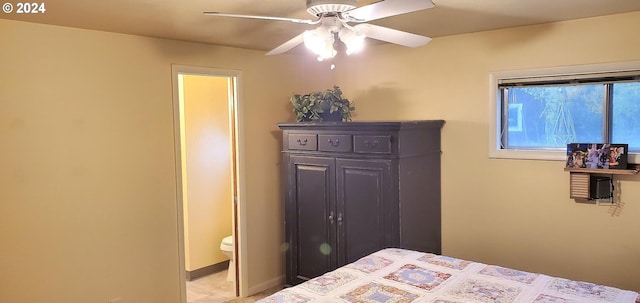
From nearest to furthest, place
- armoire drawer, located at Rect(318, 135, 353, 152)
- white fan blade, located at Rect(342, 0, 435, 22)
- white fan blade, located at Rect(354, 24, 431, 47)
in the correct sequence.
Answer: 1. white fan blade, located at Rect(342, 0, 435, 22)
2. white fan blade, located at Rect(354, 24, 431, 47)
3. armoire drawer, located at Rect(318, 135, 353, 152)

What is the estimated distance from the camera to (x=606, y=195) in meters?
3.00

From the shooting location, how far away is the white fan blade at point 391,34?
229cm

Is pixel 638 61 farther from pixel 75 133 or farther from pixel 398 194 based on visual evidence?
pixel 75 133

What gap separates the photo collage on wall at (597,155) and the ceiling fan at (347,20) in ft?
4.71

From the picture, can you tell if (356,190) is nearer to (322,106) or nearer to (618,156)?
(322,106)

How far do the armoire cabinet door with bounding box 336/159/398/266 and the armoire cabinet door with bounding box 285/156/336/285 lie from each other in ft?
0.30

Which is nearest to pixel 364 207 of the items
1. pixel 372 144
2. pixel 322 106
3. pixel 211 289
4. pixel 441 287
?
pixel 372 144

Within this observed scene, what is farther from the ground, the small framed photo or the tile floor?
the small framed photo

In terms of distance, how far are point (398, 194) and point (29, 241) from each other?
2.36m

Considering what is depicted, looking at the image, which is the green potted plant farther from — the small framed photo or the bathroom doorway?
the small framed photo

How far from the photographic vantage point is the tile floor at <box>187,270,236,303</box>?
4062 mm

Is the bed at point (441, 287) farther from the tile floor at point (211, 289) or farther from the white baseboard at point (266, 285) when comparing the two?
the tile floor at point (211, 289)

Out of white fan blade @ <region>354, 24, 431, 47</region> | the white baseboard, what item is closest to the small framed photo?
→ white fan blade @ <region>354, 24, 431, 47</region>

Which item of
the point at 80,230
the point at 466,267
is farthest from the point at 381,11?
the point at 80,230
